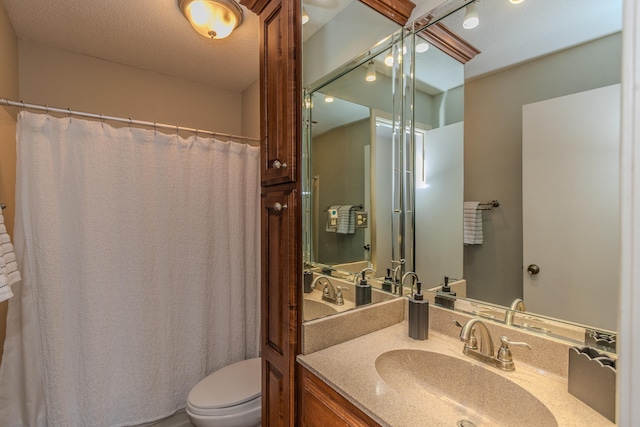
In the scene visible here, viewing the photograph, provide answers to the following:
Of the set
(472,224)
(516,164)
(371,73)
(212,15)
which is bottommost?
(472,224)

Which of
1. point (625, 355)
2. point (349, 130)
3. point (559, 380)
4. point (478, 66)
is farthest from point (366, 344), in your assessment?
point (478, 66)

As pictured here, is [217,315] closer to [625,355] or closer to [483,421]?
[483,421]

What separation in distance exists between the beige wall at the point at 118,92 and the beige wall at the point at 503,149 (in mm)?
2096

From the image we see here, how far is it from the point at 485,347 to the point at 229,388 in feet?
4.28

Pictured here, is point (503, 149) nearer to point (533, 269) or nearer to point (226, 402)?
point (533, 269)

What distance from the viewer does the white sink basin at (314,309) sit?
110cm

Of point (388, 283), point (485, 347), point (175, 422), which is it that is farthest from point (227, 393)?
point (485, 347)

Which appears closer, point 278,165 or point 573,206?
point 573,206

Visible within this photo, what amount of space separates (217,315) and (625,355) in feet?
6.78

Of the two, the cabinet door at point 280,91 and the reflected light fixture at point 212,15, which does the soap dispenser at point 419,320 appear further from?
the reflected light fixture at point 212,15

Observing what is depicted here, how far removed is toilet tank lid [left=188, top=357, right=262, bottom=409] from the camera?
4.74ft

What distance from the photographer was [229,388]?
1560mm

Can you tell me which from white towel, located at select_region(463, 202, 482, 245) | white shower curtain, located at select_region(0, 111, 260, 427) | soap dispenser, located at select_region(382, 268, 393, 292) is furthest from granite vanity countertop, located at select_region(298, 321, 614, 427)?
white shower curtain, located at select_region(0, 111, 260, 427)

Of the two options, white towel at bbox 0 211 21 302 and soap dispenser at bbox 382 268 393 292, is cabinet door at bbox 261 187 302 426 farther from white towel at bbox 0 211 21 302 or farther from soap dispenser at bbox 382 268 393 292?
white towel at bbox 0 211 21 302
